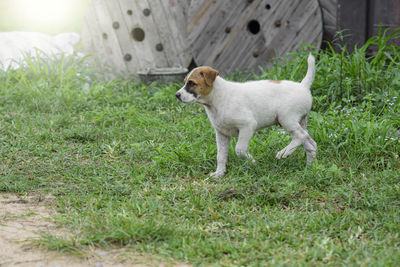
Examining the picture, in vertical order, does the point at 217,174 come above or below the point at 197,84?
below

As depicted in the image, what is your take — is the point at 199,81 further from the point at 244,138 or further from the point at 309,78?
the point at 309,78

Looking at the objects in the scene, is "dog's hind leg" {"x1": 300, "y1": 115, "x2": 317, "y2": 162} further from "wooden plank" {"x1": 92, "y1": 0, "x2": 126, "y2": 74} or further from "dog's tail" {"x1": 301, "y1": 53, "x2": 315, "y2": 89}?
"wooden plank" {"x1": 92, "y1": 0, "x2": 126, "y2": 74}

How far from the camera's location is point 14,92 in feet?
21.2

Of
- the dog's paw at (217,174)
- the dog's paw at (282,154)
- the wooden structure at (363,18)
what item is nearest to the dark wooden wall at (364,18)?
Answer: the wooden structure at (363,18)

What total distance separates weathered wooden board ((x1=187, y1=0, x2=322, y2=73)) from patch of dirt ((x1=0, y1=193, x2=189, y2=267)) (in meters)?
3.95

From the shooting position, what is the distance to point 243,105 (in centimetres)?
387

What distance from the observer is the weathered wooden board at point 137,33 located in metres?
7.33

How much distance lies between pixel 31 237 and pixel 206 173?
1.75 m

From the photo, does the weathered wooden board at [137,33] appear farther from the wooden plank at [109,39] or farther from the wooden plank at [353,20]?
the wooden plank at [353,20]

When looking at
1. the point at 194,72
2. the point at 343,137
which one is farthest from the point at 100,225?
the point at 343,137

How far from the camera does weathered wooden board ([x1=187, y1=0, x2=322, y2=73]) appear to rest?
6.37 meters

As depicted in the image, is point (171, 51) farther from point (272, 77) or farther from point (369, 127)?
point (369, 127)

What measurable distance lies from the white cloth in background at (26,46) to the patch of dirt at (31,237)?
13.7 feet

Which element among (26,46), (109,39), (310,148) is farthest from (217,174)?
(26,46)
